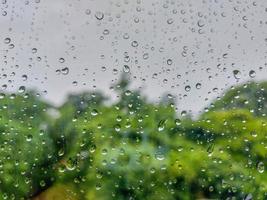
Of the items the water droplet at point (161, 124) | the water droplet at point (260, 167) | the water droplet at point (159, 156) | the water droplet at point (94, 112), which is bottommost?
the water droplet at point (159, 156)

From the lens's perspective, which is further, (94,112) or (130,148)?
(130,148)

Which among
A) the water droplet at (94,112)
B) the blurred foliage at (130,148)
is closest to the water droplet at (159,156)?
the blurred foliage at (130,148)

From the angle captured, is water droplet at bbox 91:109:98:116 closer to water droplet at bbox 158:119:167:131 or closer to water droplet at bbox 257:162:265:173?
water droplet at bbox 158:119:167:131

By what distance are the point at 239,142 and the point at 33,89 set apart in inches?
34.6

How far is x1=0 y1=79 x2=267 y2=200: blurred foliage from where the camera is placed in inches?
66.5

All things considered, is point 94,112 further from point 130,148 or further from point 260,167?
point 260,167

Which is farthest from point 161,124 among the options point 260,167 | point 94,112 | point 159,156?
point 260,167

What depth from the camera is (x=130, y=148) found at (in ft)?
6.03

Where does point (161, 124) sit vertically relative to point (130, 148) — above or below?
above

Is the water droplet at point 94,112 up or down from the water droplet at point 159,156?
up

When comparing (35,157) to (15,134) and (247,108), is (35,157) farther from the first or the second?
(247,108)

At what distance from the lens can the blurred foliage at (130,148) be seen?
169cm

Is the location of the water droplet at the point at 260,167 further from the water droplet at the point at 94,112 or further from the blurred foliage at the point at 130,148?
the water droplet at the point at 94,112

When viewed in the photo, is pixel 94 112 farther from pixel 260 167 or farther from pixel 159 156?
Answer: pixel 260 167
